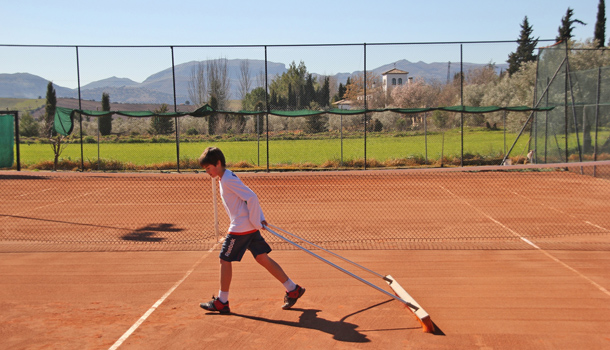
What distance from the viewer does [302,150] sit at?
26.6 metres

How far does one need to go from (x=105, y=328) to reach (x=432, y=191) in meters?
10.9

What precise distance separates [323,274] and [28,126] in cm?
2997

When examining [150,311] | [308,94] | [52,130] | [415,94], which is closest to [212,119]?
[308,94]

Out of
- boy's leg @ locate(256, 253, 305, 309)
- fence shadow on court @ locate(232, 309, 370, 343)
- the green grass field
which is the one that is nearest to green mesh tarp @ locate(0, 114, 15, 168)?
the green grass field

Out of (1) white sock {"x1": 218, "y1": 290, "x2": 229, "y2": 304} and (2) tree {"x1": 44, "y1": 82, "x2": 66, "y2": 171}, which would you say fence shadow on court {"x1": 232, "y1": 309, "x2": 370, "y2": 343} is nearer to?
(1) white sock {"x1": 218, "y1": 290, "x2": 229, "y2": 304}

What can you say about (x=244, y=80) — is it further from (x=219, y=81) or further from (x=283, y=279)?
(x=283, y=279)

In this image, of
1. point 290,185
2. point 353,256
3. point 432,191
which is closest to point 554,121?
point 432,191

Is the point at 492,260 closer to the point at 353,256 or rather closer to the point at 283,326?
the point at 353,256

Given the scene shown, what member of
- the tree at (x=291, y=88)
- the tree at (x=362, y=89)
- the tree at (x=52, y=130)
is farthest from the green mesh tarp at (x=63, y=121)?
the tree at (x=362, y=89)

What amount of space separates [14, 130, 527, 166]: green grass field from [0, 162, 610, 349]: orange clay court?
1063cm

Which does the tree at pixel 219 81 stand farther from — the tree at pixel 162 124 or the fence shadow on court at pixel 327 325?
the fence shadow on court at pixel 327 325

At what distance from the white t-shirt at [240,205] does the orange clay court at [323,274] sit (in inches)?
39.8

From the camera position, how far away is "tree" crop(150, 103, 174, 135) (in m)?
22.3

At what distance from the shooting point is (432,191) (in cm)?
1416
